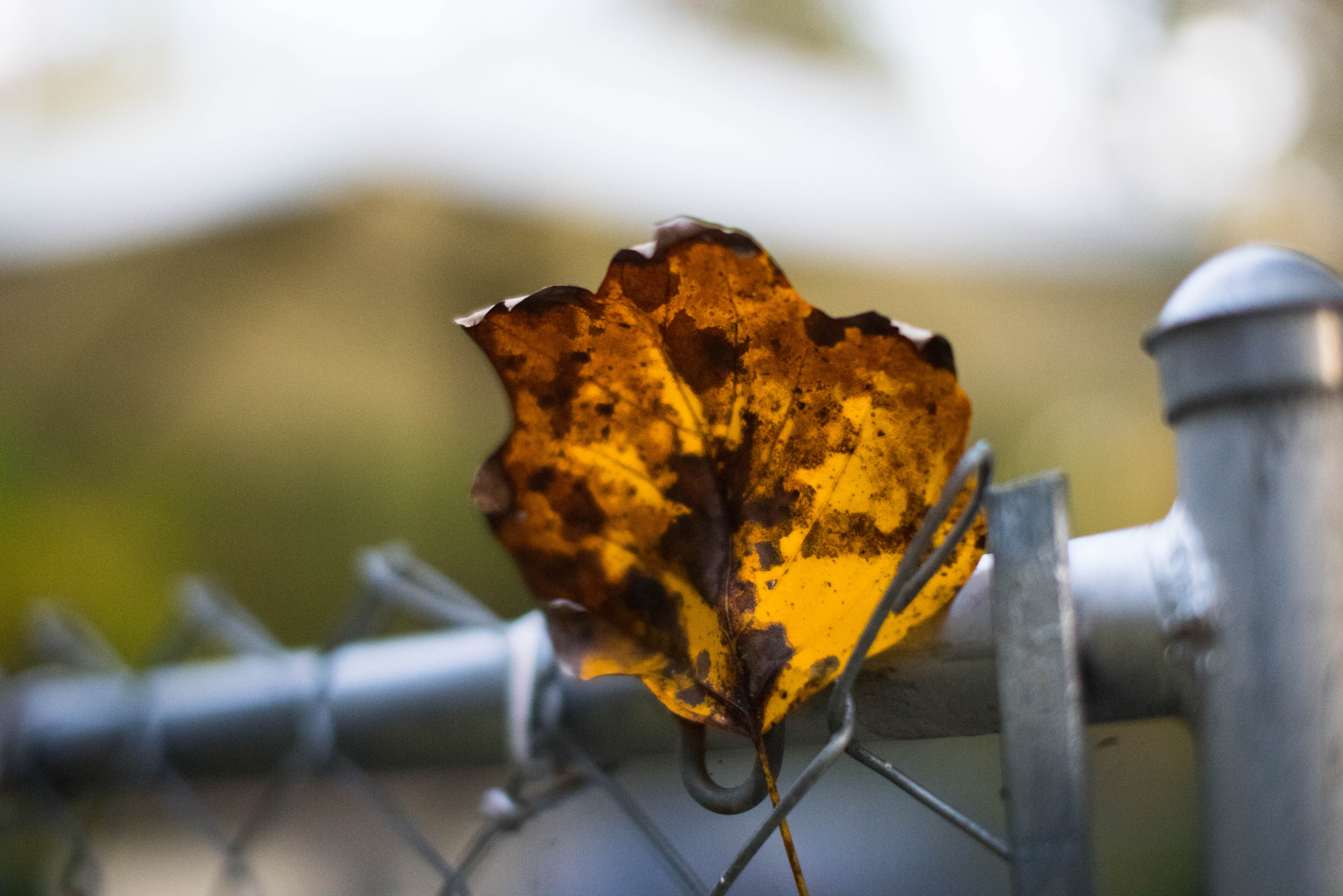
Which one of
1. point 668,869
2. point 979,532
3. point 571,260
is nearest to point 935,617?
point 979,532

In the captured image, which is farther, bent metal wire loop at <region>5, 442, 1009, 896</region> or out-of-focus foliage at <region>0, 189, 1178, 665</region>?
out-of-focus foliage at <region>0, 189, 1178, 665</region>

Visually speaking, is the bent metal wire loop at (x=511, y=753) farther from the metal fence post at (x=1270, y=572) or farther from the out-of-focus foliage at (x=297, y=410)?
the out-of-focus foliage at (x=297, y=410)

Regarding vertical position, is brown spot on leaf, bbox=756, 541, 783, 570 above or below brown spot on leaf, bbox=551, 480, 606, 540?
below

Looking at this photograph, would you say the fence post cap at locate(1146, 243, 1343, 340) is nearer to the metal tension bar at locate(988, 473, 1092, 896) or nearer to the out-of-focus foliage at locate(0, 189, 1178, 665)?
the metal tension bar at locate(988, 473, 1092, 896)

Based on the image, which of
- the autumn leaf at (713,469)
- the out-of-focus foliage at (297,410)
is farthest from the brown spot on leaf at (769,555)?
the out-of-focus foliage at (297,410)

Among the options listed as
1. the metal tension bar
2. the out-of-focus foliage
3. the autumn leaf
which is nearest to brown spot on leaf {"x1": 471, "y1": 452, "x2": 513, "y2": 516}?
the autumn leaf

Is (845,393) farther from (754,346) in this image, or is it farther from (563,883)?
(563,883)
